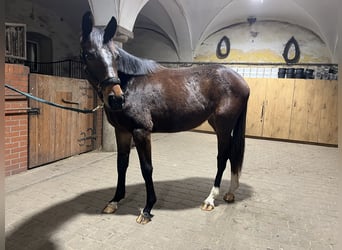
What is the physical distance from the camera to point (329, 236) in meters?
1.95

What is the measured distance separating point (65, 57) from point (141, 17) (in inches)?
110

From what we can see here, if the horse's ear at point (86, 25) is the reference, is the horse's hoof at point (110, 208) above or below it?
below

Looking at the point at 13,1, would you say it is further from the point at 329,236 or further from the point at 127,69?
the point at 329,236

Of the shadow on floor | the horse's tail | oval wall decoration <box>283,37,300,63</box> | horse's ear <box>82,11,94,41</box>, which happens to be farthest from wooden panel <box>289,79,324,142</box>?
horse's ear <box>82,11,94,41</box>

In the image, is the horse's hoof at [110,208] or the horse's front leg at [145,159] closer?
the horse's front leg at [145,159]

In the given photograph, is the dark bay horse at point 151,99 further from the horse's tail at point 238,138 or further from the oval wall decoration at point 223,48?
the oval wall decoration at point 223,48

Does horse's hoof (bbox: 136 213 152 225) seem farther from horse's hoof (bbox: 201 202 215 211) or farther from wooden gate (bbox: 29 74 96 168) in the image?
wooden gate (bbox: 29 74 96 168)

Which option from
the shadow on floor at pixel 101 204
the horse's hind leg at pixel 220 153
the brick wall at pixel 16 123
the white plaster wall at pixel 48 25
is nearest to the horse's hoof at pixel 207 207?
the horse's hind leg at pixel 220 153

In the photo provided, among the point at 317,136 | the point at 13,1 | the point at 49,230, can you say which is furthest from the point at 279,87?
the point at 13,1

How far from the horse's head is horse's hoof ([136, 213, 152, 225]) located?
3.17 ft

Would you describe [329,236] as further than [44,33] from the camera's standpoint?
No

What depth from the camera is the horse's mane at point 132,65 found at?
6.56 ft

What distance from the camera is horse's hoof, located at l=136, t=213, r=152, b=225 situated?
2.06 metres

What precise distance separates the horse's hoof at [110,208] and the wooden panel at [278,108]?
519 cm
